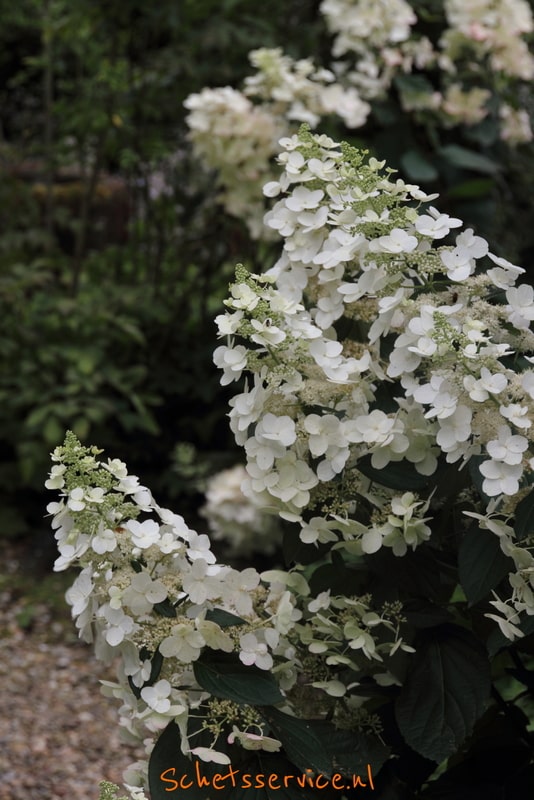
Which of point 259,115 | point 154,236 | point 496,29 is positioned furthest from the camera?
point 154,236

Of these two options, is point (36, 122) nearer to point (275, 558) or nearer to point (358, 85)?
point (358, 85)

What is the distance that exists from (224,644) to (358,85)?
9.32 feet

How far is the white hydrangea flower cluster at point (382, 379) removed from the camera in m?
1.06

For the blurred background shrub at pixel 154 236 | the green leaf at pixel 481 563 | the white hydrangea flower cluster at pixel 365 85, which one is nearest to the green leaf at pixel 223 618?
the green leaf at pixel 481 563

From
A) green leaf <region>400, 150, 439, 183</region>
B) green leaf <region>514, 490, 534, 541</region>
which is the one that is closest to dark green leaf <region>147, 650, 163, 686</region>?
green leaf <region>514, 490, 534, 541</region>

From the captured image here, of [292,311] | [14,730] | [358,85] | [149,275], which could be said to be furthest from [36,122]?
[292,311]

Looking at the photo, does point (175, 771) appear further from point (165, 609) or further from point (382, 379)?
point (382, 379)

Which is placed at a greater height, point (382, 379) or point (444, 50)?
point (382, 379)

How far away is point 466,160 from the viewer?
147 inches

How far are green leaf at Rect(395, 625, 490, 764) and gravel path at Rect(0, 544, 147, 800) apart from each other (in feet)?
3.80

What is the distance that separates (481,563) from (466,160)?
2.86m

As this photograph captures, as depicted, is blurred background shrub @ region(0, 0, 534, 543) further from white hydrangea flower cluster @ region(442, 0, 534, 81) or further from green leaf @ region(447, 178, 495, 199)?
white hydrangea flower cluster @ region(442, 0, 534, 81)

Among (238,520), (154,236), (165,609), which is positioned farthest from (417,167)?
(165,609)

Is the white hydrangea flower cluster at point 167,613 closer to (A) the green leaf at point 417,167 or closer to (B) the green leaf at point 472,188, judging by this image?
(A) the green leaf at point 417,167
